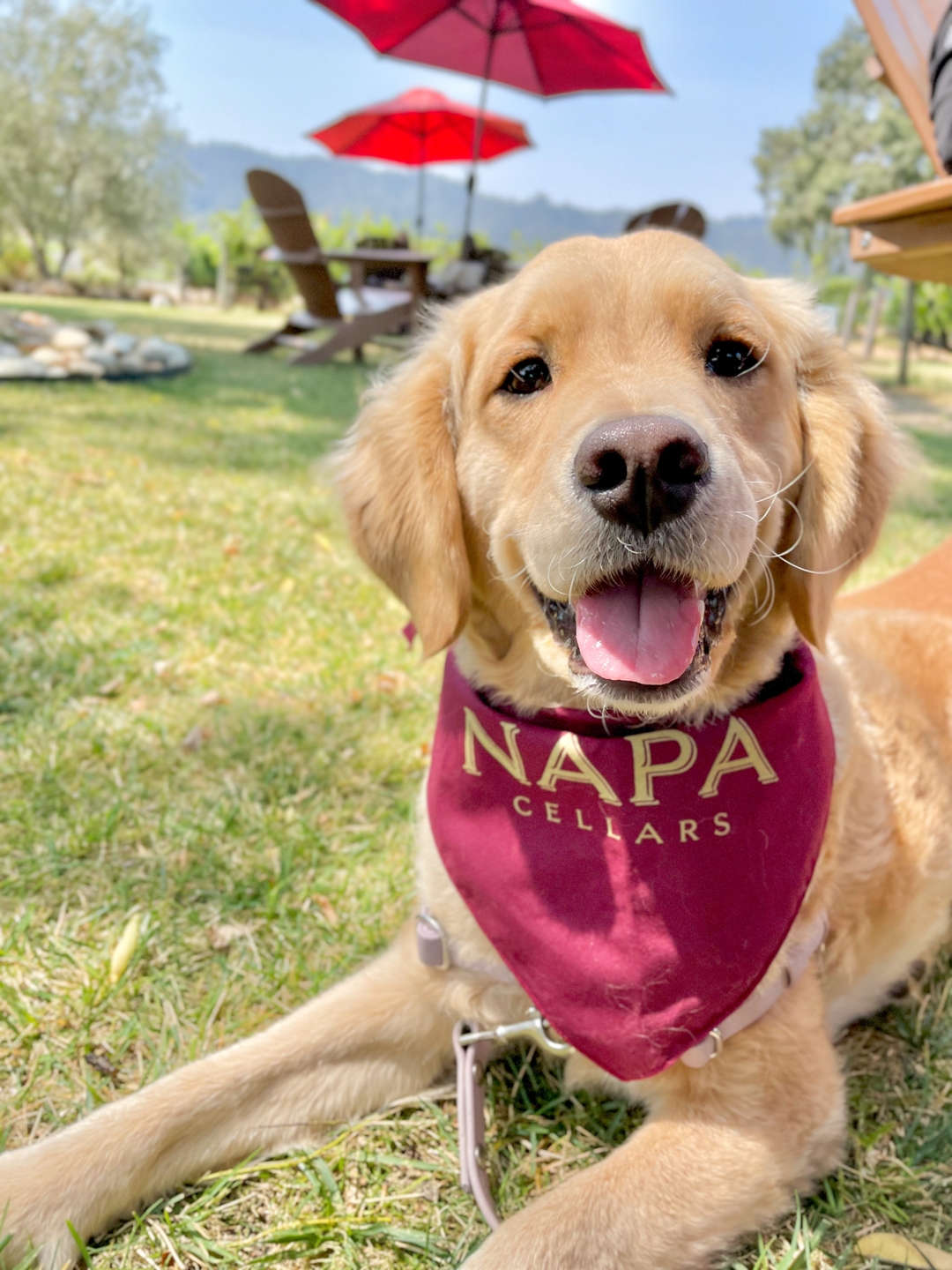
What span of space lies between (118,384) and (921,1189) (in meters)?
10.3

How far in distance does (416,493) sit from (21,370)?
9181mm

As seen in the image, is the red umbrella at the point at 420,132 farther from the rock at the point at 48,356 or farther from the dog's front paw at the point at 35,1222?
the dog's front paw at the point at 35,1222

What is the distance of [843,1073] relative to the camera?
6.93 ft

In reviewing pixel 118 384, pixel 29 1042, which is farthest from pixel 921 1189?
pixel 118 384

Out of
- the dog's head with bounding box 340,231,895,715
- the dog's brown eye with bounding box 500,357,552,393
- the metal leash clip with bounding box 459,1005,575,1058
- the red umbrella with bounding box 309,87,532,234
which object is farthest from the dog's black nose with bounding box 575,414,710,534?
the red umbrella with bounding box 309,87,532,234

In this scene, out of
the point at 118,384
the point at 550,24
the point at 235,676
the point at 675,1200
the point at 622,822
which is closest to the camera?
the point at 675,1200

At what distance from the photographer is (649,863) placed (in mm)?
1759

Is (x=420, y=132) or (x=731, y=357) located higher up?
(x=420, y=132)

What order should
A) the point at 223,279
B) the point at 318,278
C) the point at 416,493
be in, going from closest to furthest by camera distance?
the point at 416,493 < the point at 318,278 < the point at 223,279

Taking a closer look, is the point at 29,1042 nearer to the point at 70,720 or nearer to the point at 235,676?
the point at 70,720

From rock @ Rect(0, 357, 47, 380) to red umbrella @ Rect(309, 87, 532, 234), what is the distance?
29.9ft

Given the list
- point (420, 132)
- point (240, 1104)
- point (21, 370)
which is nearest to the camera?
point (240, 1104)

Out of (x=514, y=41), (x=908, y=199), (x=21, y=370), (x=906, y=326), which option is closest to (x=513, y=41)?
(x=514, y=41)

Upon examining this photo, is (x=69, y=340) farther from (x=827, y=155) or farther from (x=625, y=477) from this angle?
(x=827, y=155)
